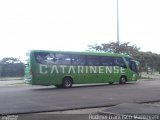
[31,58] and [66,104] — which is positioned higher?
[31,58]

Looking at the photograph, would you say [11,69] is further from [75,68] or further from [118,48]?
[75,68]

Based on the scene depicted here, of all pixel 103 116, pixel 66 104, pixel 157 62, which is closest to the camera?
pixel 103 116

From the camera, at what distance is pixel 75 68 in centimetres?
2870

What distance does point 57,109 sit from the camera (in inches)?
551

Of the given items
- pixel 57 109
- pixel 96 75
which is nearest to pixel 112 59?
pixel 96 75

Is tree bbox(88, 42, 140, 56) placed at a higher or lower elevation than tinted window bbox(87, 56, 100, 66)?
higher

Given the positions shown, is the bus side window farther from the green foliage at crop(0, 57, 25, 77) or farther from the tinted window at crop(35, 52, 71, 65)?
the green foliage at crop(0, 57, 25, 77)

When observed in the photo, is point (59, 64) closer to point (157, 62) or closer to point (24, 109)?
point (24, 109)

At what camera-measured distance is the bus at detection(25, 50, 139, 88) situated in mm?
26578

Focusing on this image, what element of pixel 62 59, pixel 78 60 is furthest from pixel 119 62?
pixel 62 59

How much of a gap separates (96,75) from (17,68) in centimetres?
2752

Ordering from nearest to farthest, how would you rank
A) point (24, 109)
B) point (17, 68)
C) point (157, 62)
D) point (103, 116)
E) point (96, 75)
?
point (103, 116) → point (24, 109) → point (96, 75) → point (17, 68) → point (157, 62)

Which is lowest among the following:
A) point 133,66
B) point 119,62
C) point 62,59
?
point 133,66

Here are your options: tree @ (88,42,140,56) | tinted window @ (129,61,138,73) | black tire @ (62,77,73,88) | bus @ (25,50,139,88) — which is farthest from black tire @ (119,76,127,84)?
tree @ (88,42,140,56)
